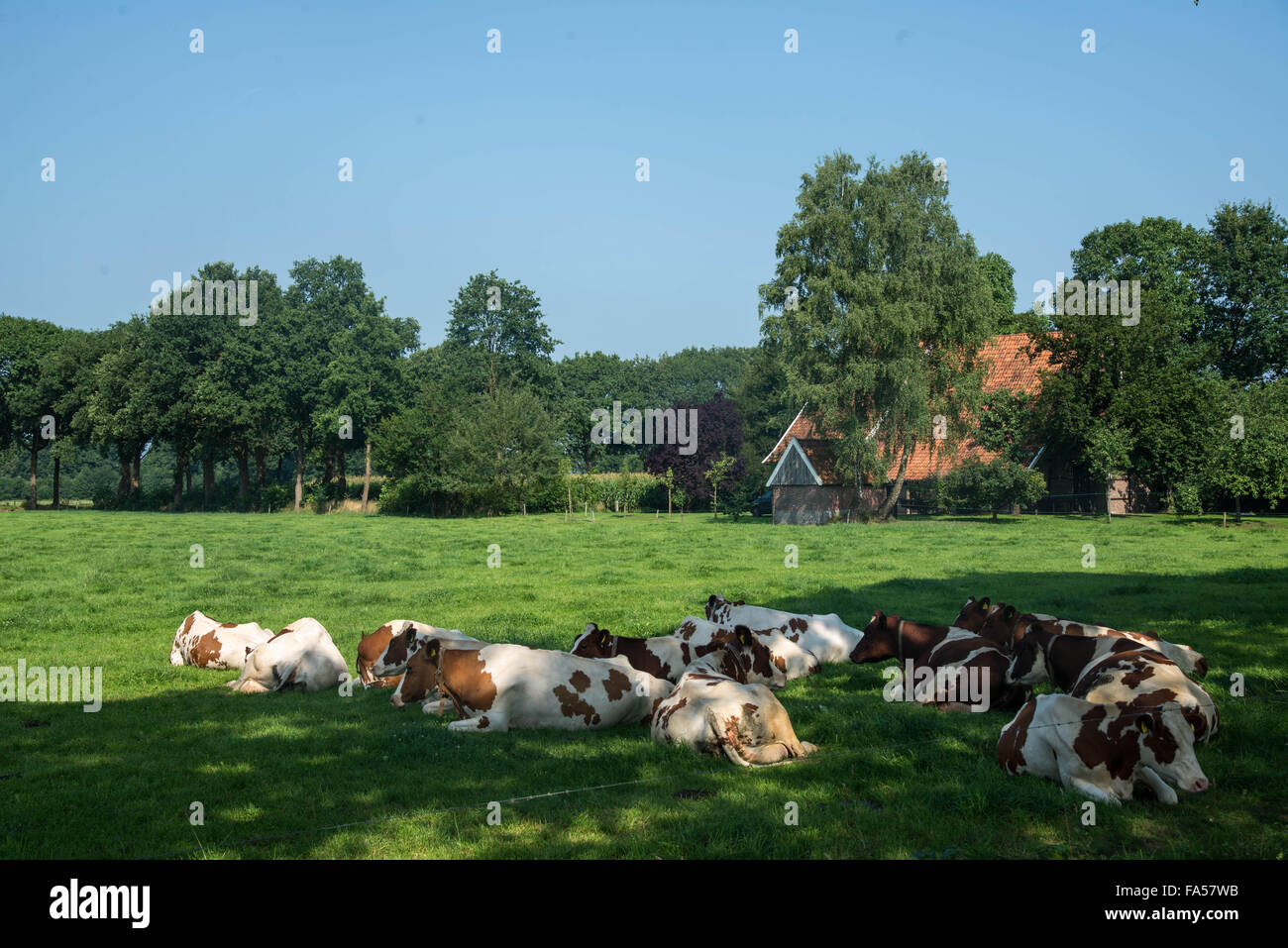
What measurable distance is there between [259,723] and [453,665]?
1.87 meters

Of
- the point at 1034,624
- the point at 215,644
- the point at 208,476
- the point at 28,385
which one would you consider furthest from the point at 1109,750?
the point at 28,385

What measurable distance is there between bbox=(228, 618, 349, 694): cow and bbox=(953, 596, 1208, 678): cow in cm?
736

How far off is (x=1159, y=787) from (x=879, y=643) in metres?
5.00

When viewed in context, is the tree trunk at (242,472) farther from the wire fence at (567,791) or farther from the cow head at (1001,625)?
the wire fence at (567,791)

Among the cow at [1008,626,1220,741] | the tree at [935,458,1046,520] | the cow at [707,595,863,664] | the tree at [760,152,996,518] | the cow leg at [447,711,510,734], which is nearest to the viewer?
the cow at [1008,626,1220,741]

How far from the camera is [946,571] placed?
1958 cm

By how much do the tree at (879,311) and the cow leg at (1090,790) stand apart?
125ft

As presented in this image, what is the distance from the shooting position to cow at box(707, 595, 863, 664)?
35.9 ft

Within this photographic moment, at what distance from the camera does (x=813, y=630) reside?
1113 cm

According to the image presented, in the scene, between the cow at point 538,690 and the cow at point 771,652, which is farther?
the cow at point 771,652

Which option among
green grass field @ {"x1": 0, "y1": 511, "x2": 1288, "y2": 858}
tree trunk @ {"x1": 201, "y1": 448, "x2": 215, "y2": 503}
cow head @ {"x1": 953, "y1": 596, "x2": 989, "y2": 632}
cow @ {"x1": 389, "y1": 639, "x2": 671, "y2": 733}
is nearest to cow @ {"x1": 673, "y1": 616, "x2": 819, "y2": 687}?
green grass field @ {"x1": 0, "y1": 511, "x2": 1288, "y2": 858}

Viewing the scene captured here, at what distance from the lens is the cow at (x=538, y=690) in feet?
26.3

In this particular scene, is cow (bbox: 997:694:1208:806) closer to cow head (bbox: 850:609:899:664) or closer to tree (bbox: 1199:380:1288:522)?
cow head (bbox: 850:609:899:664)

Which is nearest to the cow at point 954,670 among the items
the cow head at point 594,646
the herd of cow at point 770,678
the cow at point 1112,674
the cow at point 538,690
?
the herd of cow at point 770,678
